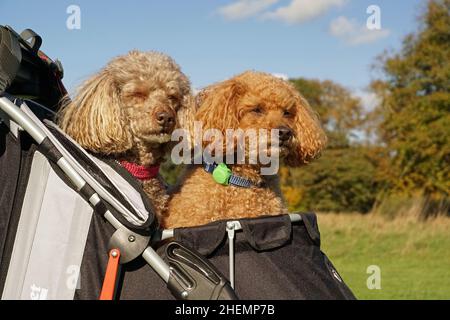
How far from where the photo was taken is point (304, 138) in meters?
4.00

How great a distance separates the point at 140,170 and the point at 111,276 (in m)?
1.00

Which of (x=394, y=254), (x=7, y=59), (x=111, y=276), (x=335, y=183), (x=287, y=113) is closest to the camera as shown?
(x=111, y=276)

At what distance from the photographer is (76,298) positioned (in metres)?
2.56

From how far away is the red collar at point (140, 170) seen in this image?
3.36 m

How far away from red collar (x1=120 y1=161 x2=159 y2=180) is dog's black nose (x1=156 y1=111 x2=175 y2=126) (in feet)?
0.85

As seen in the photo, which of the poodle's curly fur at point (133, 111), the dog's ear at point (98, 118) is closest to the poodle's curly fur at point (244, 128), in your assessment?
the poodle's curly fur at point (133, 111)

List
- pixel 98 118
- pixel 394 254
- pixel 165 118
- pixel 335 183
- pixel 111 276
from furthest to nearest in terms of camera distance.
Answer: pixel 335 183, pixel 394 254, pixel 165 118, pixel 98 118, pixel 111 276

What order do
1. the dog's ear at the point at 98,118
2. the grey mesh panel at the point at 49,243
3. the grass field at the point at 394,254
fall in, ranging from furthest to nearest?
the grass field at the point at 394,254
the dog's ear at the point at 98,118
the grey mesh panel at the point at 49,243

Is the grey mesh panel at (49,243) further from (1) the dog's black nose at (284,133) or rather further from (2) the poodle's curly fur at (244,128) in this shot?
(1) the dog's black nose at (284,133)

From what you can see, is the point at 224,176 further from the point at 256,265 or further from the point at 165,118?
the point at 256,265

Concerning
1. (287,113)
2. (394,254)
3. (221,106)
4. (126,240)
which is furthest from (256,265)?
(394,254)

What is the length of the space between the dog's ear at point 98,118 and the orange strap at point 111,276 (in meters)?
0.84
